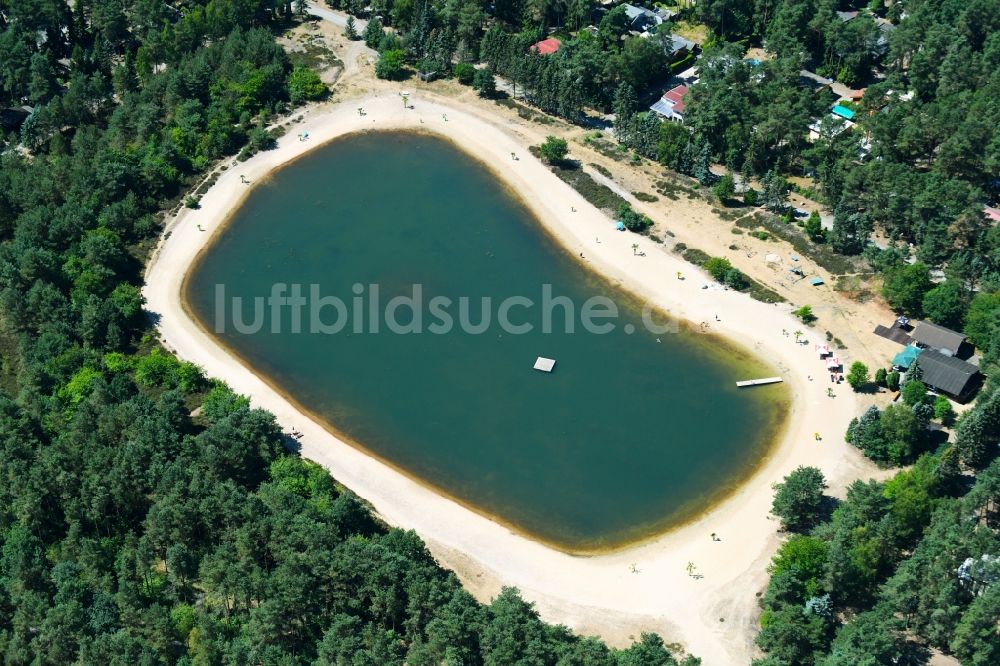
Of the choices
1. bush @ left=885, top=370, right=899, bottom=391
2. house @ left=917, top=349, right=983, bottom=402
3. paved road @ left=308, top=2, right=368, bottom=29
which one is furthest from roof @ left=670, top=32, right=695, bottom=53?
house @ left=917, top=349, right=983, bottom=402

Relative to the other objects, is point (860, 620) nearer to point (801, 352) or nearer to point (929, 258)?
point (801, 352)

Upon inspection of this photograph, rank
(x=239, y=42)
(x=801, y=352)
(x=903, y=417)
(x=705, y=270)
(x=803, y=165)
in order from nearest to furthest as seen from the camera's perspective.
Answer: (x=903, y=417) → (x=801, y=352) → (x=705, y=270) → (x=803, y=165) → (x=239, y=42)

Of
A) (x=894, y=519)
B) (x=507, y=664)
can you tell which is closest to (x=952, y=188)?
(x=894, y=519)

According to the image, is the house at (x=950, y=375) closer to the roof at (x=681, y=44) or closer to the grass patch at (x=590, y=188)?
the grass patch at (x=590, y=188)

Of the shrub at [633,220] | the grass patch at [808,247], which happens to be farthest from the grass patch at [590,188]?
the grass patch at [808,247]

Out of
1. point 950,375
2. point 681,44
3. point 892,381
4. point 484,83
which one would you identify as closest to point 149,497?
point 892,381

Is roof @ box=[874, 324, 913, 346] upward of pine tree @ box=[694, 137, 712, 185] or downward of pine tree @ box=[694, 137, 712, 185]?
downward

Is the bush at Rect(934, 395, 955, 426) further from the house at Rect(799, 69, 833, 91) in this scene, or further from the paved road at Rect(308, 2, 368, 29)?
the paved road at Rect(308, 2, 368, 29)
